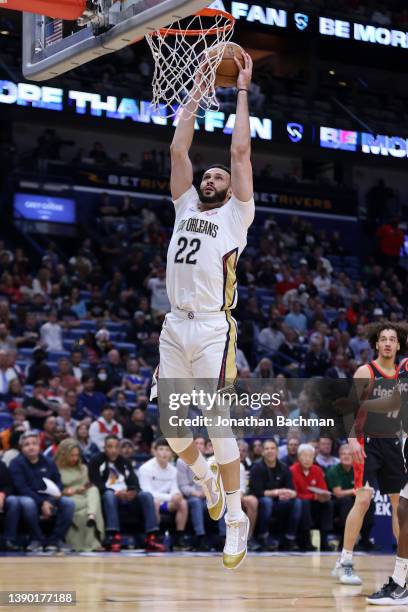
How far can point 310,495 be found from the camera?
1370cm

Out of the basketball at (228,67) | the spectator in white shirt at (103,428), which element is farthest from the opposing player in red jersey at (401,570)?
the spectator in white shirt at (103,428)

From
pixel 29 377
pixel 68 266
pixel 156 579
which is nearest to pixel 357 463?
pixel 156 579

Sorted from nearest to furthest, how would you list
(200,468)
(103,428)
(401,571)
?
(200,468) < (401,571) < (103,428)

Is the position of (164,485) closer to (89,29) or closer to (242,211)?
(242,211)

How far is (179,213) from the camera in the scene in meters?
7.29

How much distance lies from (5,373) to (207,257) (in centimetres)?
869

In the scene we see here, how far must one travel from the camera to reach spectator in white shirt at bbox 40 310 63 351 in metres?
17.4

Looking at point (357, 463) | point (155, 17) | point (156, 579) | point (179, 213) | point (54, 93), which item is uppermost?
point (54, 93)

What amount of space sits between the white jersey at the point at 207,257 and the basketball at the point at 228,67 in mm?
756

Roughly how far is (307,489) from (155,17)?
338 inches

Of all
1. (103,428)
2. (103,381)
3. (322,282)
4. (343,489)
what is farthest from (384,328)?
(322,282)

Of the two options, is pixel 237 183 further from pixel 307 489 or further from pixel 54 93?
pixel 54 93

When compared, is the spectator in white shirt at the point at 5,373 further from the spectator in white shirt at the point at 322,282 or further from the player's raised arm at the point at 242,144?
the spectator in white shirt at the point at 322,282

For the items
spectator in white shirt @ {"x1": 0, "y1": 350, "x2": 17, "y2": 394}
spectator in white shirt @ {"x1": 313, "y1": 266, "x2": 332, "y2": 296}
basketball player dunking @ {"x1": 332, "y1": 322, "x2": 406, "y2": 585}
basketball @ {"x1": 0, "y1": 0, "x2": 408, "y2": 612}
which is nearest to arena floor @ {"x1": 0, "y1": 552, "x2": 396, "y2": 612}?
→ basketball @ {"x1": 0, "y1": 0, "x2": 408, "y2": 612}
